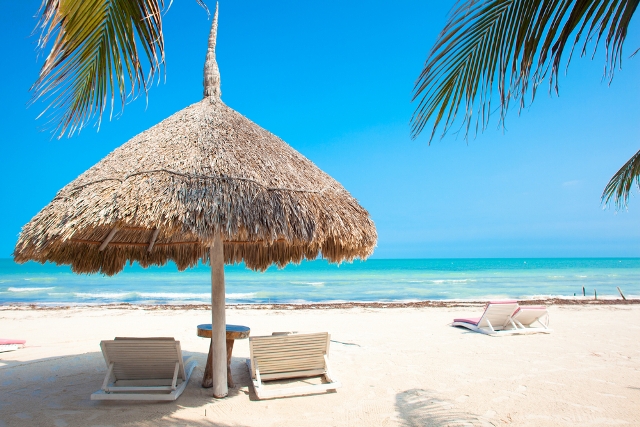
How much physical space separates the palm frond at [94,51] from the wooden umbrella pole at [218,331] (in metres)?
1.91

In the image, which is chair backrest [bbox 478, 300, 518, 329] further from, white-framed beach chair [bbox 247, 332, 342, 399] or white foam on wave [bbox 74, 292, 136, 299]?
white foam on wave [bbox 74, 292, 136, 299]

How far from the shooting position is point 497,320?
752 cm

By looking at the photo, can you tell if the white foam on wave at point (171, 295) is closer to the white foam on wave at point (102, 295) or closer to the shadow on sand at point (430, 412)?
the white foam on wave at point (102, 295)

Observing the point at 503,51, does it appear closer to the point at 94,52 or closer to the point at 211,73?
the point at 94,52

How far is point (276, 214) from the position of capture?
3299 millimetres

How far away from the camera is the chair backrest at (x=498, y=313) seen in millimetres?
7285

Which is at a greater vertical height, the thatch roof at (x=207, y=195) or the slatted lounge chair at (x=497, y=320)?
the thatch roof at (x=207, y=195)

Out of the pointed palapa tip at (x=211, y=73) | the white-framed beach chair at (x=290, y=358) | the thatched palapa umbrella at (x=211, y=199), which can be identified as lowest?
the white-framed beach chair at (x=290, y=358)

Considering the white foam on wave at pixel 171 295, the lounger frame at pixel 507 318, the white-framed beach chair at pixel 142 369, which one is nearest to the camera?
the white-framed beach chair at pixel 142 369

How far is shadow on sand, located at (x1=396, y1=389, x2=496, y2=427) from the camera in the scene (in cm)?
335

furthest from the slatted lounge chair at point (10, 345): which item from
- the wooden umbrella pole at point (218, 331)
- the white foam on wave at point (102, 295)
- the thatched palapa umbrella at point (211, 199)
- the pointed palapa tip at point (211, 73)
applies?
the white foam on wave at point (102, 295)

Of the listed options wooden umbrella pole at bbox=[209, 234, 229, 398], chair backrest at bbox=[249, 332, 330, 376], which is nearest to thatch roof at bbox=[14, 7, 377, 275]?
wooden umbrella pole at bbox=[209, 234, 229, 398]

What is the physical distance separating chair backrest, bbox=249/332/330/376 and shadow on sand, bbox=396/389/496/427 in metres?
0.88

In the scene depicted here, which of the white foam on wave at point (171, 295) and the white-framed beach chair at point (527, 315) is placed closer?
the white-framed beach chair at point (527, 315)
